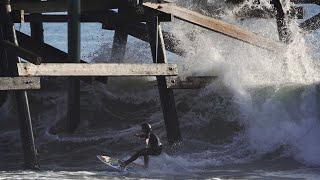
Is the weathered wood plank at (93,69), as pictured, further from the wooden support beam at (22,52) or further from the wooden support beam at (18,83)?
the wooden support beam at (18,83)

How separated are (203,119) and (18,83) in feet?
13.5

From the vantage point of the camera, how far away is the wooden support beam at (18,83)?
26.9ft

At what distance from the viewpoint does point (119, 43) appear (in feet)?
41.8

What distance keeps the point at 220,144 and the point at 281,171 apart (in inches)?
77.2

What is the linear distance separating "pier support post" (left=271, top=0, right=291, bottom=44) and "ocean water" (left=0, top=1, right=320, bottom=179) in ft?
0.45

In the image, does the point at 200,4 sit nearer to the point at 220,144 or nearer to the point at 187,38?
the point at 187,38

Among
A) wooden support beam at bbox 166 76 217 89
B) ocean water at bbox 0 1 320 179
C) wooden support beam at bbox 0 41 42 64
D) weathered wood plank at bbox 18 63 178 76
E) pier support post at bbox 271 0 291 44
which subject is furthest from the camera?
pier support post at bbox 271 0 291 44

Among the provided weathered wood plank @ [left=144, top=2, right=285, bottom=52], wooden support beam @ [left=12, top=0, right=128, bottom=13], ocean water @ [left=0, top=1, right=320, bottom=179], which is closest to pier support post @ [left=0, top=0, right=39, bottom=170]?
ocean water @ [left=0, top=1, right=320, bottom=179]

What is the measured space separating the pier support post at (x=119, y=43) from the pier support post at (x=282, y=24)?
102 inches

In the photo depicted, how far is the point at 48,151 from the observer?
34.2ft

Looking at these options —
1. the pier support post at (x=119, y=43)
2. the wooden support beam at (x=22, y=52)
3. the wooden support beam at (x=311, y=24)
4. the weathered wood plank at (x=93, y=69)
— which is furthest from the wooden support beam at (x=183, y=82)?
the wooden support beam at (x=311, y=24)

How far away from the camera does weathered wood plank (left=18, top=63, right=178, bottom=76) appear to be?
8031 millimetres

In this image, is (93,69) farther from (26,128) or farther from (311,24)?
(311,24)

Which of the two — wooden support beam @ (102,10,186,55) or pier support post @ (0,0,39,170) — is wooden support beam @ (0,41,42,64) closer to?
pier support post @ (0,0,39,170)
